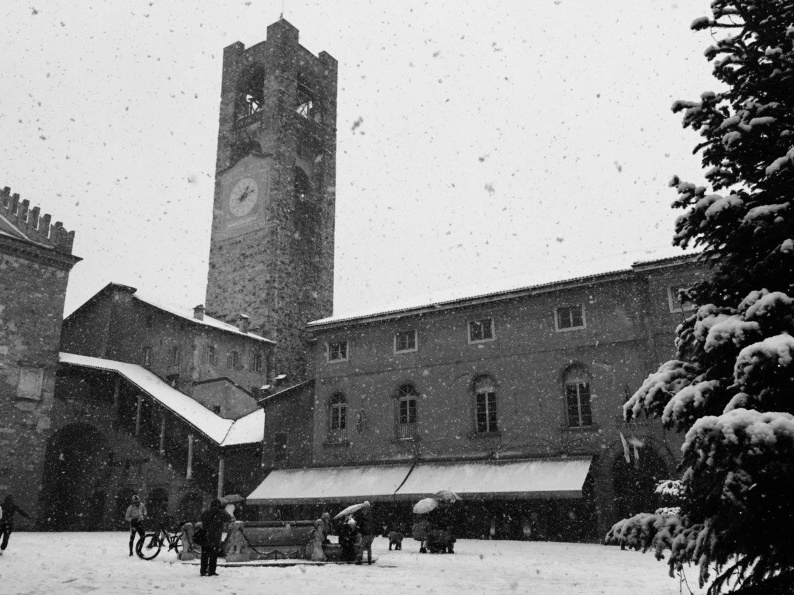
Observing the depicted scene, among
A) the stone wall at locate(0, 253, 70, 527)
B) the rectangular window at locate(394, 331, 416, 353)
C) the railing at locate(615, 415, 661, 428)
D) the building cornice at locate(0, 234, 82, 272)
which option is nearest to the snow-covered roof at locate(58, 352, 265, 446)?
the stone wall at locate(0, 253, 70, 527)

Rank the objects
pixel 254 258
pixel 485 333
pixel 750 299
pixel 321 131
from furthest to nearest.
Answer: pixel 321 131 < pixel 254 258 < pixel 485 333 < pixel 750 299

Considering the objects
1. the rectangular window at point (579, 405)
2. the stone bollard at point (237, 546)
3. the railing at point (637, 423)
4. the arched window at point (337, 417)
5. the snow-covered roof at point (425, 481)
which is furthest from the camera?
the arched window at point (337, 417)

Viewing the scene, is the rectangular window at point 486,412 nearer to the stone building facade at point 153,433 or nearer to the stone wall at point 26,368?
the stone building facade at point 153,433

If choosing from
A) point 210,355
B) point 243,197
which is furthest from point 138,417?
point 243,197

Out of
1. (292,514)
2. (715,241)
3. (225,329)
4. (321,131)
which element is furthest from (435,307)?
(321,131)

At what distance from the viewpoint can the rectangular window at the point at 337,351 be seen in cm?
2947

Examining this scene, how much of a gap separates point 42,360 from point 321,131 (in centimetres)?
2757

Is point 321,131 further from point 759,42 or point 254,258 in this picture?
point 759,42

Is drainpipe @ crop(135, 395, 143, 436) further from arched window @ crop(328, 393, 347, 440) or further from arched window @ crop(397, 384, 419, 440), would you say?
arched window @ crop(397, 384, 419, 440)

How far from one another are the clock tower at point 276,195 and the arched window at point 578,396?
68.8 ft

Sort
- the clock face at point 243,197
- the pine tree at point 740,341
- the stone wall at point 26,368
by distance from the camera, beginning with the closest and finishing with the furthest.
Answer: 1. the pine tree at point 740,341
2. the stone wall at point 26,368
3. the clock face at point 243,197

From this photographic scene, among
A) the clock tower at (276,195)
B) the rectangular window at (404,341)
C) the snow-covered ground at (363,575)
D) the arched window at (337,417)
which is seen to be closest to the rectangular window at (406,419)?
the rectangular window at (404,341)

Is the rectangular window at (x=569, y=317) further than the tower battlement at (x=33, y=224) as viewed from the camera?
No

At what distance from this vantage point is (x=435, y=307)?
→ 89.8ft
